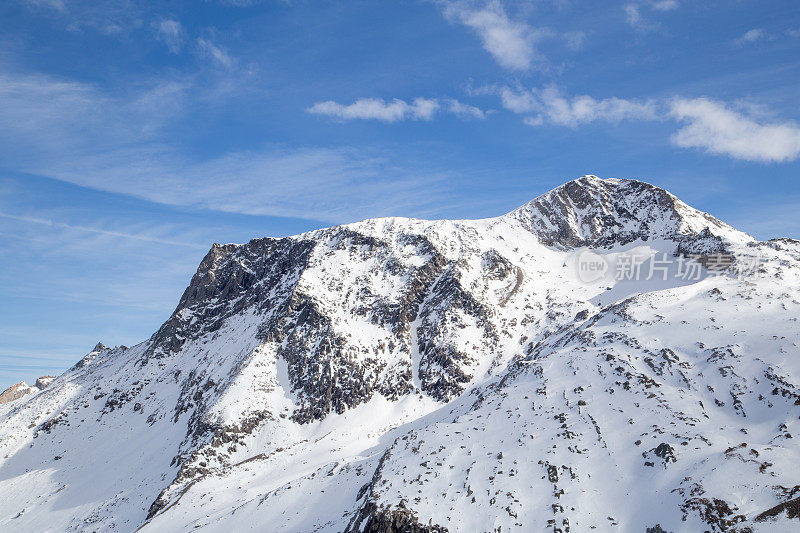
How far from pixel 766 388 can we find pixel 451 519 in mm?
36023

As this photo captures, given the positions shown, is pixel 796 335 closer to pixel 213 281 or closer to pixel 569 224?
pixel 569 224

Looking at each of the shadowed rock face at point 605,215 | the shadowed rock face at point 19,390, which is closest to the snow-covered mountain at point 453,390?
the shadowed rock face at point 605,215

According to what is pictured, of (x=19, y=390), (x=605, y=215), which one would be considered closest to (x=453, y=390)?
(x=605, y=215)

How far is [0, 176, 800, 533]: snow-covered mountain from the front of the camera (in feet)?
134

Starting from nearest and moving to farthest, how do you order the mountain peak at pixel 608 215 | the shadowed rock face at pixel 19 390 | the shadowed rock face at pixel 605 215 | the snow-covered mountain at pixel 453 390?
the snow-covered mountain at pixel 453 390 < the mountain peak at pixel 608 215 < the shadowed rock face at pixel 605 215 < the shadowed rock face at pixel 19 390

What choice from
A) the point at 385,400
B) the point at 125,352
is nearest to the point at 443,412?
the point at 385,400

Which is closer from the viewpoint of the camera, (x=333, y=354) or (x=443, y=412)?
(x=443, y=412)

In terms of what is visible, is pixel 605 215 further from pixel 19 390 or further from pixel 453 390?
pixel 19 390

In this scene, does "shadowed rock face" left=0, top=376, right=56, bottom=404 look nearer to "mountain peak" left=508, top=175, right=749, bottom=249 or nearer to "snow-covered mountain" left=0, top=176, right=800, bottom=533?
"snow-covered mountain" left=0, top=176, right=800, bottom=533

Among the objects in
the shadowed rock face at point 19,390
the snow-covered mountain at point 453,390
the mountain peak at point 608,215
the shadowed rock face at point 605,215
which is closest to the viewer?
the snow-covered mountain at point 453,390

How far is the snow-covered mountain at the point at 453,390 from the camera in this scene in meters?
40.9

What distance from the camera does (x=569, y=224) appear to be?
13975cm

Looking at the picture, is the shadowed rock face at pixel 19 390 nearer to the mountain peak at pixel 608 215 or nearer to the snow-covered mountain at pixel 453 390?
the snow-covered mountain at pixel 453 390

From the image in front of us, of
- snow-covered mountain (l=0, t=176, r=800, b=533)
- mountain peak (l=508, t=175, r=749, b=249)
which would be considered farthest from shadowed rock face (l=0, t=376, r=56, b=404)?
mountain peak (l=508, t=175, r=749, b=249)
